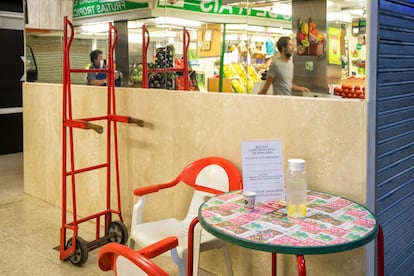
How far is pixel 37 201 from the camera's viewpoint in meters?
5.14

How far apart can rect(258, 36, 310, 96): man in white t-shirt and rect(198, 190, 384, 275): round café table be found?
1.00 metres

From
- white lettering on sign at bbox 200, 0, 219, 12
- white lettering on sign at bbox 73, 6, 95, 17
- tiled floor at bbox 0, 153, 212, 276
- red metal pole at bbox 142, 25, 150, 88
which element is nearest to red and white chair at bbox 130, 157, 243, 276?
tiled floor at bbox 0, 153, 212, 276

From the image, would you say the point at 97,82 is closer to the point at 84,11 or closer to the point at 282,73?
the point at 84,11

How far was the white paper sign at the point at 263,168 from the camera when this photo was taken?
2.14 m

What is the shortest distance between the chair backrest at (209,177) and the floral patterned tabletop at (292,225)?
0.56 metres

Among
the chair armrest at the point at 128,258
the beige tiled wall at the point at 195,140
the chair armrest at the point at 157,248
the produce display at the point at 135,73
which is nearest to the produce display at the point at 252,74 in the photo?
the beige tiled wall at the point at 195,140

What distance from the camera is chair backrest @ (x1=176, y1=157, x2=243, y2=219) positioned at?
9.45ft

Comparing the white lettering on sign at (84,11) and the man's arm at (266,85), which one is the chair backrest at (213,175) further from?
the white lettering on sign at (84,11)

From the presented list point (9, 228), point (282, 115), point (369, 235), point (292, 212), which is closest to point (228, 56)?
point (282, 115)

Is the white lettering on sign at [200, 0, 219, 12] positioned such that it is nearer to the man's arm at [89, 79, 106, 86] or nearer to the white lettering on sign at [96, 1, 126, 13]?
the white lettering on sign at [96, 1, 126, 13]

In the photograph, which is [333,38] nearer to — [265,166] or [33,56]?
[265,166]

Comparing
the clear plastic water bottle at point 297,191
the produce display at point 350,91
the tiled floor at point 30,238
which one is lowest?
the tiled floor at point 30,238

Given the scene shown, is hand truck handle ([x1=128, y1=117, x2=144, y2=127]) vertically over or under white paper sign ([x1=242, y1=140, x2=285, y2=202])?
over

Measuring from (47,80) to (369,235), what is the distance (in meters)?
4.20
